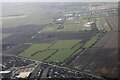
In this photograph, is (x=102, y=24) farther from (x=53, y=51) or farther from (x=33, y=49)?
(x=53, y=51)

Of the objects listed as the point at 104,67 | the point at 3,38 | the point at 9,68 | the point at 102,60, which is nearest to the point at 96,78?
the point at 104,67

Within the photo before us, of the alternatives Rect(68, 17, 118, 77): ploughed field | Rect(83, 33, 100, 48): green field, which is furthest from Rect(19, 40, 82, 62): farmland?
Rect(68, 17, 118, 77): ploughed field

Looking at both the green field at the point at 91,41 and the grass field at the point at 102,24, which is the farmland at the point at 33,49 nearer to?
the green field at the point at 91,41

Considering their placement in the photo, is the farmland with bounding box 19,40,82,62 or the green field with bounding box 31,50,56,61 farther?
the green field with bounding box 31,50,56,61

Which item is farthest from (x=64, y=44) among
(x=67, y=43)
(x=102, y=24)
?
(x=102, y=24)

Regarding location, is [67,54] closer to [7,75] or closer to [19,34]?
[7,75]

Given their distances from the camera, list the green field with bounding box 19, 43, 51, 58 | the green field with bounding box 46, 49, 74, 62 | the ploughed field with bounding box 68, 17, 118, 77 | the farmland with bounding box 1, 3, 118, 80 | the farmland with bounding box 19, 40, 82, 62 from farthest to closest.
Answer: the green field with bounding box 19, 43, 51, 58
the farmland with bounding box 19, 40, 82, 62
the green field with bounding box 46, 49, 74, 62
the farmland with bounding box 1, 3, 118, 80
the ploughed field with bounding box 68, 17, 118, 77

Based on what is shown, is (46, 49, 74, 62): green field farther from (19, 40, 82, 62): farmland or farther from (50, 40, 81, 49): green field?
(50, 40, 81, 49): green field

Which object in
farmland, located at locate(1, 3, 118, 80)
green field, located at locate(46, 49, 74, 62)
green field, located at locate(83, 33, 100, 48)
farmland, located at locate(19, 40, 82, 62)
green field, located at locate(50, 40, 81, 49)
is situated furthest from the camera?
green field, located at locate(50, 40, 81, 49)
